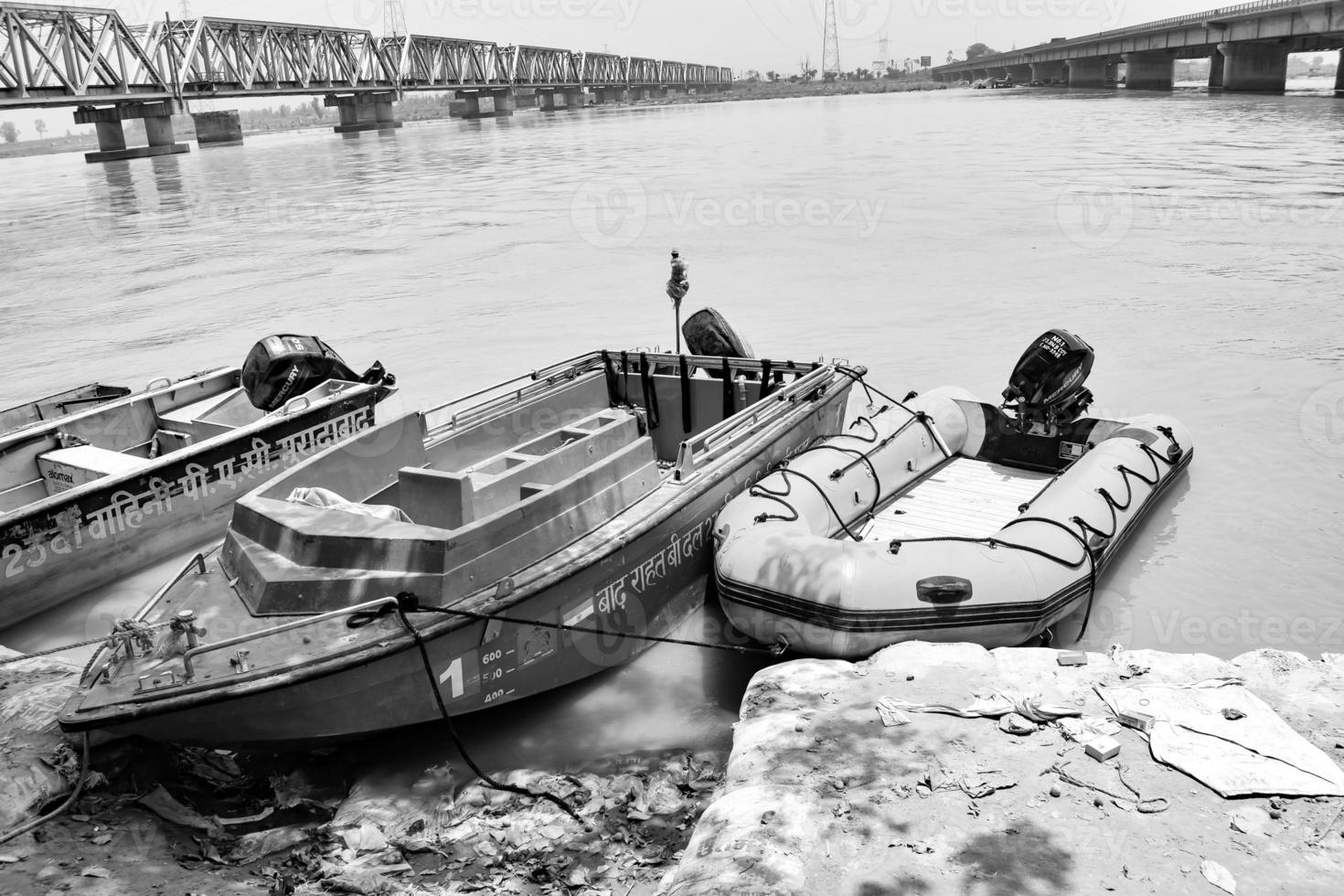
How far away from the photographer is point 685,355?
906 centimetres

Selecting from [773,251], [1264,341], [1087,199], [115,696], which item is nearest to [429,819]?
[115,696]

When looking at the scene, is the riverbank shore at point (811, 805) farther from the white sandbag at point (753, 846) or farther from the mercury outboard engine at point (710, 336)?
the mercury outboard engine at point (710, 336)

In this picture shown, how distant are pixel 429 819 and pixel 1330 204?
81.9 ft

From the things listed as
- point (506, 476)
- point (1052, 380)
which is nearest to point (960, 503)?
point (1052, 380)

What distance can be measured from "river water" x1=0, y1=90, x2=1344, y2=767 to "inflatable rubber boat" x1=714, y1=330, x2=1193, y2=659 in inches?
26.2

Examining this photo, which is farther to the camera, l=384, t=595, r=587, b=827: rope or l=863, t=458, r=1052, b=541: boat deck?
l=863, t=458, r=1052, b=541: boat deck

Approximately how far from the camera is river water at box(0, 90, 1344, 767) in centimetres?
736

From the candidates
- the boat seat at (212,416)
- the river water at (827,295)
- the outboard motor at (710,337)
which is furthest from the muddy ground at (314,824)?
the outboard motor at (710,337)

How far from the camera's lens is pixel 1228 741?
4340 mm

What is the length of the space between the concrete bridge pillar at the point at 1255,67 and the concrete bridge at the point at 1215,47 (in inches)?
2.3

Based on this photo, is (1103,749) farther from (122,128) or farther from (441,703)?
(122,128)

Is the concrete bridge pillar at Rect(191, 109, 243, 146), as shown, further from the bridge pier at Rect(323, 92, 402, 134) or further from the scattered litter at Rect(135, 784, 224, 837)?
the scattered litter at Rect(135, 784, 224, 837)

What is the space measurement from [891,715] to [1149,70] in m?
91.4

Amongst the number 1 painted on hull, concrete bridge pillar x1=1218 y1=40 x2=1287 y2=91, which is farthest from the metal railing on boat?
concrete bridge pillar x1=1218 y1=40 x2=1287 y2=91
